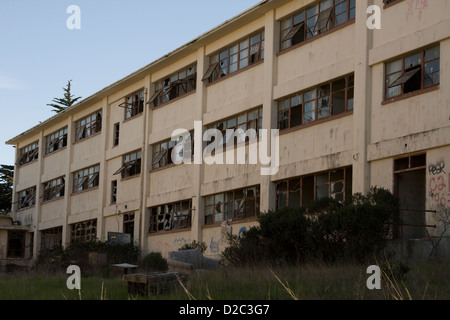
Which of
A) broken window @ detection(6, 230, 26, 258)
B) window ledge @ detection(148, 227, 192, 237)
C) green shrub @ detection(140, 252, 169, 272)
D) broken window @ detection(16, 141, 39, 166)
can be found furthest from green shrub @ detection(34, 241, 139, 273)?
broken window @ detection(16, 141, 39, 166)

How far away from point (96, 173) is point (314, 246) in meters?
22.7

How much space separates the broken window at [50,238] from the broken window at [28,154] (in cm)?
544

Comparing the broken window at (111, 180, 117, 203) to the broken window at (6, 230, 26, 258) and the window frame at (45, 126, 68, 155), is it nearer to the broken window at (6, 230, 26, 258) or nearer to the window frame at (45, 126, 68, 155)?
the window frame at (45, 126, 68, 155)

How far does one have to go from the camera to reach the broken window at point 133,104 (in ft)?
126

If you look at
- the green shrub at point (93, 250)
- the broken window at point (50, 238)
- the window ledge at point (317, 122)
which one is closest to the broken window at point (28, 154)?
the broken window at point (50, 238)

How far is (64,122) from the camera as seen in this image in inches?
1832

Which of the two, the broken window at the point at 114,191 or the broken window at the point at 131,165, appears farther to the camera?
the broken window at the point at 114,191

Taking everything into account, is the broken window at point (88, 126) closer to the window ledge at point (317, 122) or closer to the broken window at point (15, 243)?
the broken window at point (15, 243)

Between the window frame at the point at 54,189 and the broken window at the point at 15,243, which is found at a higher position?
the window frame at the point at 54,189

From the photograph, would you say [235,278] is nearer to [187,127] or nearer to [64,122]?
[187,127]

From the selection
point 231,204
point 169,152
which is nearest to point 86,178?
point 169,152

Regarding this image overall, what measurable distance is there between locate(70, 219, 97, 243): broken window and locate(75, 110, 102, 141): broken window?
16.1 ft

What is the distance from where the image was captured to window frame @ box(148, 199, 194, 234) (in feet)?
109

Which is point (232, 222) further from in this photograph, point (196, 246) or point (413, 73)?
point (413, 73)
